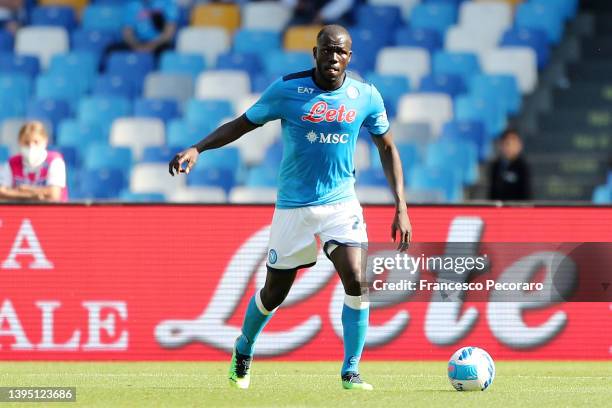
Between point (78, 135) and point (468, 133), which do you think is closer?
point (468, 133)

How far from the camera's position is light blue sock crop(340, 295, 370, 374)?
27.6 ft

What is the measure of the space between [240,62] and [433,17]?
8.59ft

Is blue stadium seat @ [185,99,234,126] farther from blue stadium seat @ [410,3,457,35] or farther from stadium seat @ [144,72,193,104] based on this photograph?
blue stadium seat @ [410,3,457,35]

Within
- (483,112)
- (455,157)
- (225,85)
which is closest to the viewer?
(455,157)

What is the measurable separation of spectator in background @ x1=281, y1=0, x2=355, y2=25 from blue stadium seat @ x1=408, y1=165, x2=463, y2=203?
4.01m

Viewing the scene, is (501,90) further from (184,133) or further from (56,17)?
(56,17)

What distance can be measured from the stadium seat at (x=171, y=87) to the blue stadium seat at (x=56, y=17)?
272 centimetres

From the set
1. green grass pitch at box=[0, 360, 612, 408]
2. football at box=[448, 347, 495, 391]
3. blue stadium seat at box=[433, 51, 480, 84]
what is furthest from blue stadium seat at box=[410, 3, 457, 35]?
football at box=[448, 347, 495, 391]

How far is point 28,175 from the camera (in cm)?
1230

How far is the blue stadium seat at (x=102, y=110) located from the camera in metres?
18.0

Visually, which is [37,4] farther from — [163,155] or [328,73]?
[328,73]

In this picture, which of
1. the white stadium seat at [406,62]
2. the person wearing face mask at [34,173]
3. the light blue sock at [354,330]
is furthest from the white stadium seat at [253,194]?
the light blue sock at [354,330]

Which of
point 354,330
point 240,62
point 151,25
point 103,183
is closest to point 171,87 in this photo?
point 240,62

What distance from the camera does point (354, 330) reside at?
8422mm
